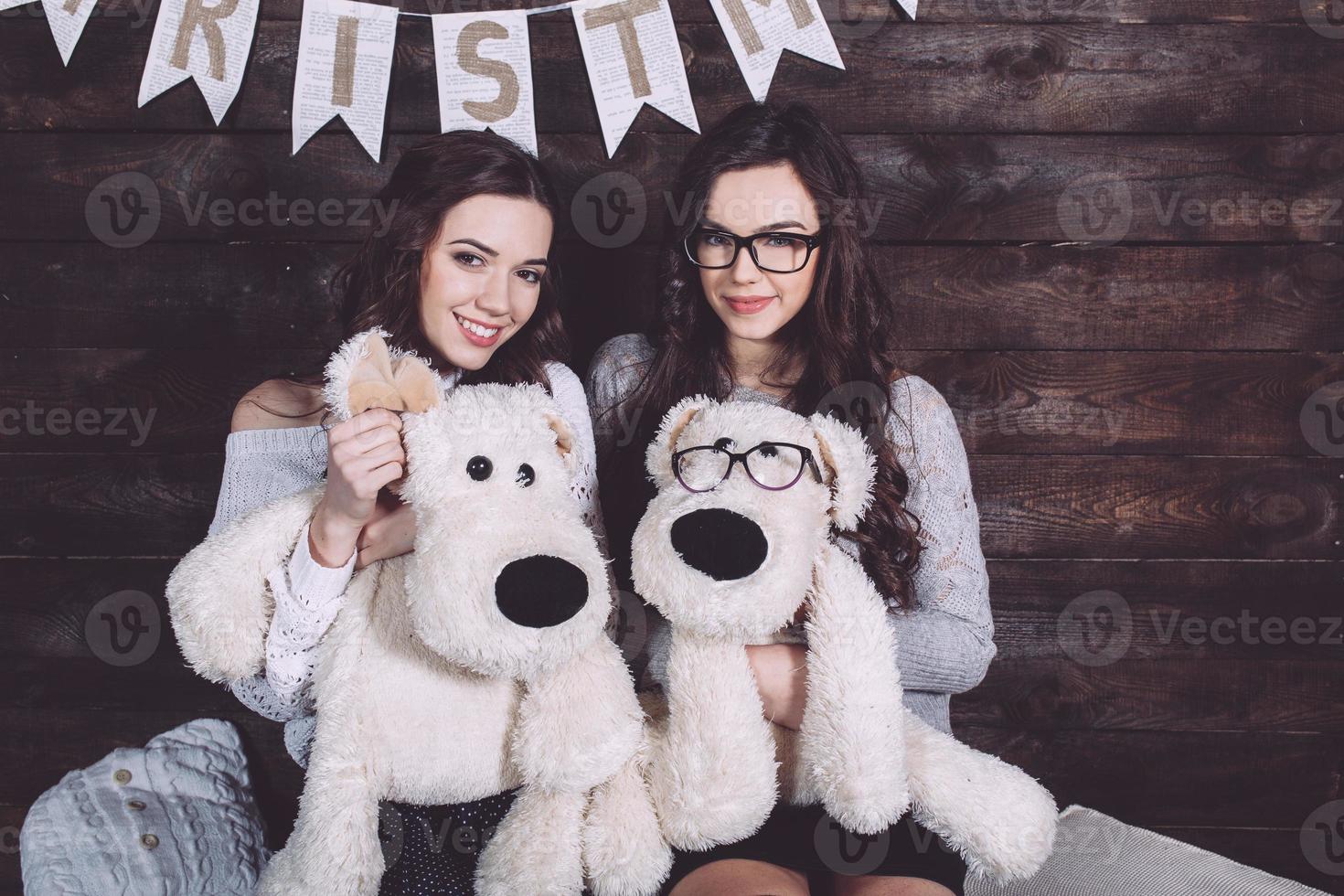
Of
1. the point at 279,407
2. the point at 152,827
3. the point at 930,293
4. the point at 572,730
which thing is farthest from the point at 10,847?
the point at 930,293

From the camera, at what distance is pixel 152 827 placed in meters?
1.26

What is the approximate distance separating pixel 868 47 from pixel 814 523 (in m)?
0.94

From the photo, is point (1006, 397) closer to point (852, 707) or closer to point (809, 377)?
point (809, 377)

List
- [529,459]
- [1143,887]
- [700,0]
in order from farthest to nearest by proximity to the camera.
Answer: [700,0], [1143,887], [529,459]

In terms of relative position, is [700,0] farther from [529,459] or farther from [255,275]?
[529,459]

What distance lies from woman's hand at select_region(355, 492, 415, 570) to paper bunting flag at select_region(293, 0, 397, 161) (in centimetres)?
76

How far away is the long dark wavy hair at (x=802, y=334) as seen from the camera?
125 cm

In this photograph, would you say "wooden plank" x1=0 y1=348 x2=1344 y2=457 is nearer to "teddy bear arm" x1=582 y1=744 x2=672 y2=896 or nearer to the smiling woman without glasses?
the smiling woman without glasses

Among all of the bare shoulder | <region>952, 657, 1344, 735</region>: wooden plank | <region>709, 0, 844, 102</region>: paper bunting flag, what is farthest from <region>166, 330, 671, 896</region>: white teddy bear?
<region>952, 657, 1344, 735</region>: wooden plank

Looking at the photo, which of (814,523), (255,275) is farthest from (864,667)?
(255,275)

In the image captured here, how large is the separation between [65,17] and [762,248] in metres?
1.19

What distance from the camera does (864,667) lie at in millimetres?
927

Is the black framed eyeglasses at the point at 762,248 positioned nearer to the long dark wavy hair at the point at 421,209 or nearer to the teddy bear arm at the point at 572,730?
the long dark wavy hair at the point at 421,209

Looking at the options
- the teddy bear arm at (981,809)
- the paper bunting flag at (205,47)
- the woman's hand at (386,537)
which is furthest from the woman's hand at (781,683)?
the paper bunting flag at (205,47)
